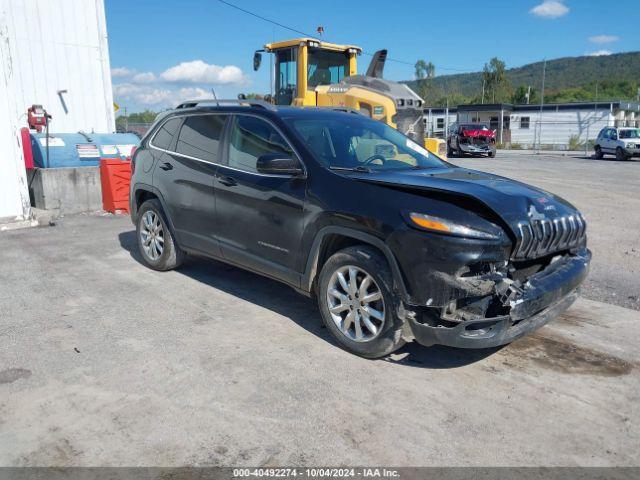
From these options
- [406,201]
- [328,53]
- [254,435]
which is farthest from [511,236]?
[328,53]

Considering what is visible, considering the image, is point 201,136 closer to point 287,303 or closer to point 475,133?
point 287,303

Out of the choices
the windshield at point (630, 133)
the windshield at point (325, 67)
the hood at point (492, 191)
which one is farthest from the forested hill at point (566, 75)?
the hood at point (492, 191)

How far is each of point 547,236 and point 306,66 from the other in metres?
9.43

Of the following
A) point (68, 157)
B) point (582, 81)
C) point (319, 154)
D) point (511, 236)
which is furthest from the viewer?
point (582, 81)

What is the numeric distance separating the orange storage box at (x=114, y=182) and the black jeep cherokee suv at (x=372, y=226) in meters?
5.09

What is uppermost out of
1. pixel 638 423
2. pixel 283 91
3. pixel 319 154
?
pixel 283 91

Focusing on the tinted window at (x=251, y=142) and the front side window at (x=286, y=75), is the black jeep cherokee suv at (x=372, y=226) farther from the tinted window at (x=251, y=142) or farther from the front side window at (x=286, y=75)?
the front side window at (x=286, y=75)

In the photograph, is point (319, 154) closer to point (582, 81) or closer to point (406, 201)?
point (406, 201)

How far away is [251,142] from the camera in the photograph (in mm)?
4879

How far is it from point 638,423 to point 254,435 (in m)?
2.24

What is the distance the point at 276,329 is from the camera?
4.53m

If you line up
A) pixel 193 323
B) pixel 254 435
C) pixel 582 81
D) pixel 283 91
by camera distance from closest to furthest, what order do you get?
pixel 254 435 → pixel 193 323 → pixel 283 91 → pixel 582 81

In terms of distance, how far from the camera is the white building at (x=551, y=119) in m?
44.9

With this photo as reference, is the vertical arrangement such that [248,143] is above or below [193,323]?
above
